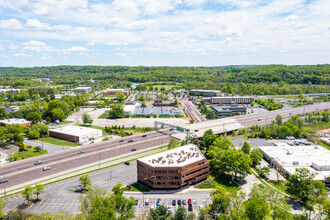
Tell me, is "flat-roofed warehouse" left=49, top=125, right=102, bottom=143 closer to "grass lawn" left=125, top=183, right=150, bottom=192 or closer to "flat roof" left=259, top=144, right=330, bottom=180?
"grass lawn" left=125, top=183, right=150, bottom=192

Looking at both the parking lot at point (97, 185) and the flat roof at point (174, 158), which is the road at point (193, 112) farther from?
the parking lot at point (97, 185)

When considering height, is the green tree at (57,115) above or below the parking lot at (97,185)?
above

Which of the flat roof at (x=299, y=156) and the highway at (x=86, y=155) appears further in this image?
the flat roof at (x=299, y=156)

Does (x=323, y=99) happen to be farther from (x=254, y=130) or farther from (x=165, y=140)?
(x=165, y=140)

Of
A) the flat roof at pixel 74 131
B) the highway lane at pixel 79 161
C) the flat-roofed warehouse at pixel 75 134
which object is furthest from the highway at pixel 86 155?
the flat roof at pixel 74 131

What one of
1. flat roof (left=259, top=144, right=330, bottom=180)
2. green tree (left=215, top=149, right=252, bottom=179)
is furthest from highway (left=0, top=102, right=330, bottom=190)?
green tree (left=215, top=149, right=252, bottom=179)

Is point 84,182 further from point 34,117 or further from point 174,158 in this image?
point 34,117

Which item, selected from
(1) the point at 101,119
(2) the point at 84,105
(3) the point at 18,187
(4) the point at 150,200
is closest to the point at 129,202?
(4) the point at 150,200
